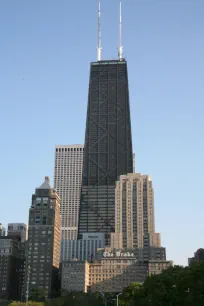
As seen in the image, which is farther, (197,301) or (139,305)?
(139,305)

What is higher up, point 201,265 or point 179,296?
point 201,265

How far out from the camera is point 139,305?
134 meters

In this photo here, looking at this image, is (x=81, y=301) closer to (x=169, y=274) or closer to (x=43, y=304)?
(x=43, y=304)

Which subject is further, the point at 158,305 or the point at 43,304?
the point at 43,304

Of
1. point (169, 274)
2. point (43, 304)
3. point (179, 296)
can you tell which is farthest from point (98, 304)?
point (179, 296)

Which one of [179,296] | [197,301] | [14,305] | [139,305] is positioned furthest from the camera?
[14,305]

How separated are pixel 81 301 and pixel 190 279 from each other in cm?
5741

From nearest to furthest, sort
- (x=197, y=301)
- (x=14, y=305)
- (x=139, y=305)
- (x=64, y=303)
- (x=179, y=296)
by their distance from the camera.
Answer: (x=197, y=301), (x=179, y=296), (x=139, y=305), (x=14, y=305), (x=64, y=303)

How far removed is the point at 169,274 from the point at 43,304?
4896 centimetres

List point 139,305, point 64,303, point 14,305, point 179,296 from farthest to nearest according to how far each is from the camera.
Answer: point 64,303 < point 14,305 < point 139,305 < point 179,296

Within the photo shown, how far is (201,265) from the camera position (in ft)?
390

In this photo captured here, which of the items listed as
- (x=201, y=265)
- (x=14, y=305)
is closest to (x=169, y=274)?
(x=201, y=265)

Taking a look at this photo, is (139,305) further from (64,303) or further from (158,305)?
(64,303)

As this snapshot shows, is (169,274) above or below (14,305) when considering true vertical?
above
